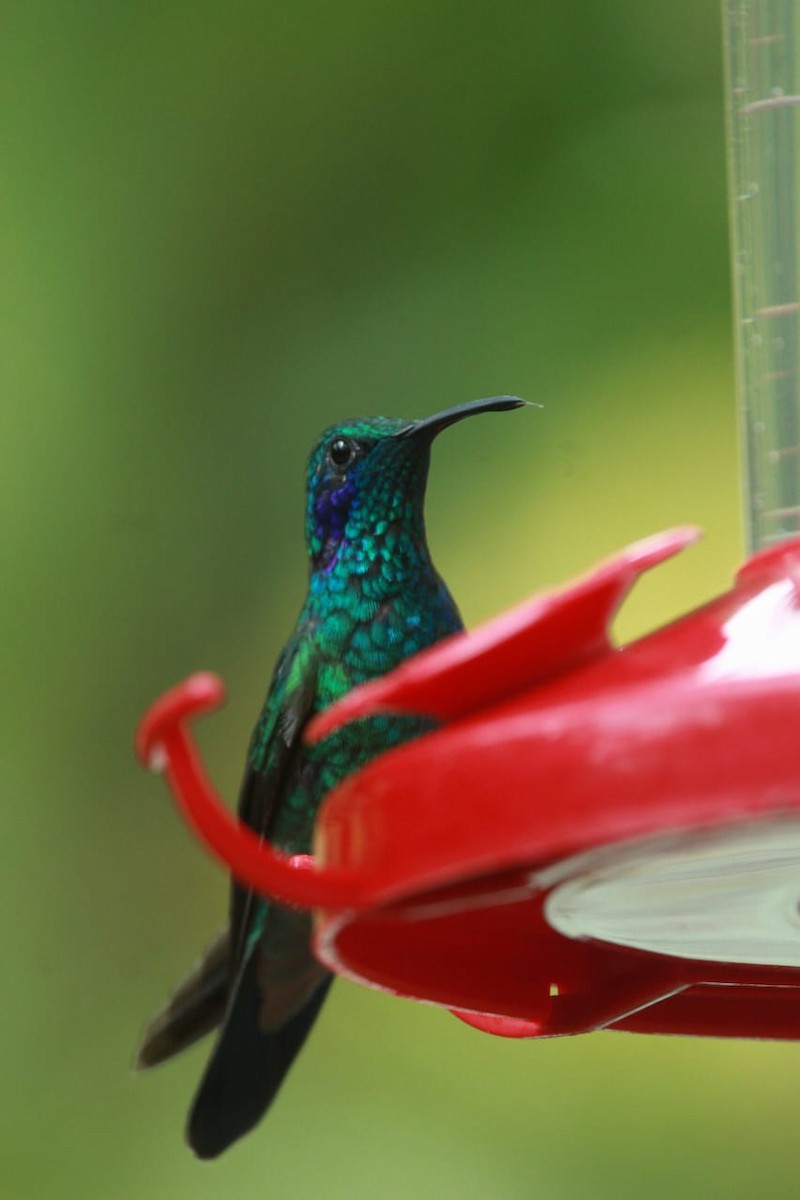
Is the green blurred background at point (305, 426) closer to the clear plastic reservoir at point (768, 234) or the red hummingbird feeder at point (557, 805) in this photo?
the clear plastic reservoir at point (768, 234)

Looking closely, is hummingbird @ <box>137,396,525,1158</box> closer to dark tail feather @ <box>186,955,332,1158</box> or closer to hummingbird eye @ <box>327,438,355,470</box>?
hummingbird eye @ <box>327,438,355,470</box>

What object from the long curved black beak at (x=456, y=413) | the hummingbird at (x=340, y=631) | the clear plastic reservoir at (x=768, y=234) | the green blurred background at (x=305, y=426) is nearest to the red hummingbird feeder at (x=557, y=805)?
the clear plastic reservoir at (x=768, y=234)

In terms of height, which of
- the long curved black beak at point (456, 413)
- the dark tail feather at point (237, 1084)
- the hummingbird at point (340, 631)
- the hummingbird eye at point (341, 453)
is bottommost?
the dark tail feather at point (237, 1084)

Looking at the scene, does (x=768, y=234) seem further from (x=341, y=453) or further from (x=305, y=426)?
(x=305, y=426)

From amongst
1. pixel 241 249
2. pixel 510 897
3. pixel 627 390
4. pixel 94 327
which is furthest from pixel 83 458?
pixel 510 897

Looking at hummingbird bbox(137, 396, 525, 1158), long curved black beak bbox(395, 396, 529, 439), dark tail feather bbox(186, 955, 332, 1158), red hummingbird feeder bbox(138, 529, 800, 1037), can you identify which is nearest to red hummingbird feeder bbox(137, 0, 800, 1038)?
red hummingbird feeder bbox(138, 529, 800, 1037)

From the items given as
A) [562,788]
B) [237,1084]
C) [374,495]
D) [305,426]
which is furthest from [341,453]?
[305,426]

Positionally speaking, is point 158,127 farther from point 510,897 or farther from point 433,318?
point 510,897
